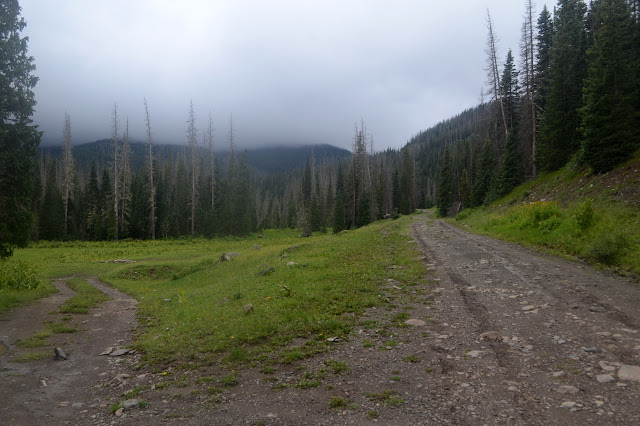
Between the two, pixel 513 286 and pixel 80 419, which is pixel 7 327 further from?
pixel 513 286

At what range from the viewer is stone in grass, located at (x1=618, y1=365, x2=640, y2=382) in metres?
4.82

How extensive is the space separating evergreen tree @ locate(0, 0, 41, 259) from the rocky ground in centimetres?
816

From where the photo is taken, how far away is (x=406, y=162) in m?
101

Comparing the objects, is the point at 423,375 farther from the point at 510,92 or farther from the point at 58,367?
the point at 510,92

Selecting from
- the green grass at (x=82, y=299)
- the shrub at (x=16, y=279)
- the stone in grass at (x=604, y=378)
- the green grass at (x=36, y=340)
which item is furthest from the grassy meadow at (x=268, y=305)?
the stone in grass at (x=604, y=378)

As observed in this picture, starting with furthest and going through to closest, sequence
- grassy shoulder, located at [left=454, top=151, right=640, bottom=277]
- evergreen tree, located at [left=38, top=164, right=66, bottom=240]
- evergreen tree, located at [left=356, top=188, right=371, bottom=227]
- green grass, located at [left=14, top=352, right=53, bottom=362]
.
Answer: evergreen tree, located at [left=356, top=188, right=371, bottom=227]
evergreen tree, located at [left=38, top=164, right=66, bottom=240]
grassy shoulder, located at [left=454, top=151, right=640, bottom=277]
green grass, located at [left=14, top=352, right=53, bottom=362]

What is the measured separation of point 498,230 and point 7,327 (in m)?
25.3

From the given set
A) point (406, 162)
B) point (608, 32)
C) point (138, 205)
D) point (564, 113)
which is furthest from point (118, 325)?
point (406, 162)

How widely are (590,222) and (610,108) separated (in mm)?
11019

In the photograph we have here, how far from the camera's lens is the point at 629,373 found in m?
4.91

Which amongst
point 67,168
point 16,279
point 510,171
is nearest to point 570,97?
point 510,171

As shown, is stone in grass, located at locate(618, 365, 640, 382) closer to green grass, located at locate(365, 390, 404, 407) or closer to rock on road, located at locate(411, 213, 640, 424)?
rock on road, located at locate(411, 213, 640, 424)

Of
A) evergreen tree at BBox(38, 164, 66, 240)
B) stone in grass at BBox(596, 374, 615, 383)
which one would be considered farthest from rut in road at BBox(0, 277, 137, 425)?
evergreen tree at BBox(38, 164, 66, 240)

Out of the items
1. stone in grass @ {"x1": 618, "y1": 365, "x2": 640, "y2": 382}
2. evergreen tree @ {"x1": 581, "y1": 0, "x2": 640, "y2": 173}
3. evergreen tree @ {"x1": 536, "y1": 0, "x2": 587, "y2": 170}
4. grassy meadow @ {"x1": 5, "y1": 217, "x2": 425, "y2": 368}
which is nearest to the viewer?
stone in grass @ {"x1": 618, "y1": 365, "x2": 640, "y2": 382}
